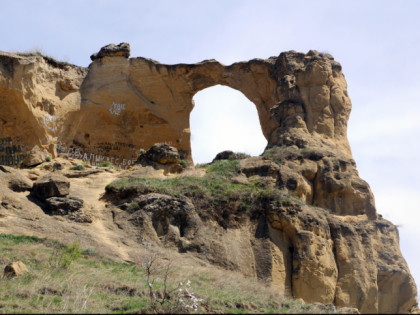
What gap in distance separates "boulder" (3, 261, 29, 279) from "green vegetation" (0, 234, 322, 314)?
0.16 m

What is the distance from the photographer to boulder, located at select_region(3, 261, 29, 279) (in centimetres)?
1511

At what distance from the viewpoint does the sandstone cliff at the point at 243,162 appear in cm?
2073

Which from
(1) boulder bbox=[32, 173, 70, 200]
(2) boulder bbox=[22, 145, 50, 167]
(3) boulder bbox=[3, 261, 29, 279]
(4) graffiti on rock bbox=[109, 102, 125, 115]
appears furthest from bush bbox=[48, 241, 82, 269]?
(4) graffiti on rock bbox=[109, 102, 125, 115]

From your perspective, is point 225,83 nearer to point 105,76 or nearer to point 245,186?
point 105,76

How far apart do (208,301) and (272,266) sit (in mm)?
6850

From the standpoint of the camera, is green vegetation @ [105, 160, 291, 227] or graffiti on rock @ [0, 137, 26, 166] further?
graffiti on rock @ [0, 137, 26, 166]

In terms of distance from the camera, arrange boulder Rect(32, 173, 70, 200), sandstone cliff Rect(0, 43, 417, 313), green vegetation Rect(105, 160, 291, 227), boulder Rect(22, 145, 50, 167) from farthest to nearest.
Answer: boulder Rect(22, 145, 50, 167) → green vegetation Rect(105, 160, 291, 227) → boulder Rect(32, 173, 70, 200) → sandstone cliff Rect(0, 43, 417, 313)

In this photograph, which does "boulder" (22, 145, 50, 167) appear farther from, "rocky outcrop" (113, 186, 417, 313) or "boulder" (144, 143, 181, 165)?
"rocky outcrop" (113, 186, 417, 313)

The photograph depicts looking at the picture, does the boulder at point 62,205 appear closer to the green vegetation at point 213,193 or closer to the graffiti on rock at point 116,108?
the green vegetation at point 213,193

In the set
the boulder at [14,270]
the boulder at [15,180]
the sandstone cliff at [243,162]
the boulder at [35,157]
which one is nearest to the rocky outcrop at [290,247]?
the sandstone cliff at [243,162]

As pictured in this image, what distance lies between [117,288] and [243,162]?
35.7 ft

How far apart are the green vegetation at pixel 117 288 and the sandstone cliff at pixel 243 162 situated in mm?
1917

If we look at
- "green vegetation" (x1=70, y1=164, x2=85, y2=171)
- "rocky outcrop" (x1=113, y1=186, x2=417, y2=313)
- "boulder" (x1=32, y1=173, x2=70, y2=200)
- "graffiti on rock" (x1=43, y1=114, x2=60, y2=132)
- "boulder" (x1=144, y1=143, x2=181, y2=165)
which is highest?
"graffiti on rock" (x1=43, y1=114, x2=60, y2=132)

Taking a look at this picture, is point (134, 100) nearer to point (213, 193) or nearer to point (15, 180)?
point (213, 193)
